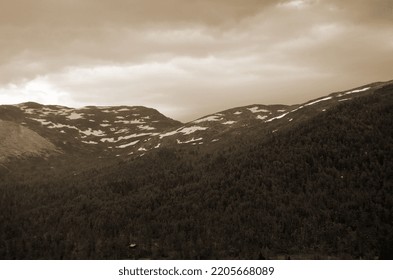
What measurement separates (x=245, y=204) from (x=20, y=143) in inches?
2444

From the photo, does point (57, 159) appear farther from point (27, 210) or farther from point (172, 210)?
point (172, 210)

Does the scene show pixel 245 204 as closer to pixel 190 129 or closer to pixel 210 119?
pixel 190 129

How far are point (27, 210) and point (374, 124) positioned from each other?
39.9 meters

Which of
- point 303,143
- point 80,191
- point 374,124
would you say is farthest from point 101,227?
point 374,124

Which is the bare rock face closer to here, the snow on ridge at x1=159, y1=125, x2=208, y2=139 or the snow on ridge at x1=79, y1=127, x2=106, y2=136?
Result: the snow on ridge at x1=79, y1=127, x2=106, y2=136

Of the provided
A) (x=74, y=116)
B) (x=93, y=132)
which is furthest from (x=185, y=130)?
(x=74, y=116)

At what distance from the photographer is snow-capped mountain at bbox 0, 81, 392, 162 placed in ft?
219

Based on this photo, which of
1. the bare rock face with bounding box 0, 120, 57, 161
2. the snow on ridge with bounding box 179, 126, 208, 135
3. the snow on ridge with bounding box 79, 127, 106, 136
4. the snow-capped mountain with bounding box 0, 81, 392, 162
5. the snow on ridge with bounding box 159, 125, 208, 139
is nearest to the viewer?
the snow-capped mountain with bounding box 0, 81, 392, 162

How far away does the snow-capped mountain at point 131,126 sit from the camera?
66625 mm

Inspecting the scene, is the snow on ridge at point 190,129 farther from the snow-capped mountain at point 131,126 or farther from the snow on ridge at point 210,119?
the snow on ridge at point 210,119

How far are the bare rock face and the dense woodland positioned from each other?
24.5 metres

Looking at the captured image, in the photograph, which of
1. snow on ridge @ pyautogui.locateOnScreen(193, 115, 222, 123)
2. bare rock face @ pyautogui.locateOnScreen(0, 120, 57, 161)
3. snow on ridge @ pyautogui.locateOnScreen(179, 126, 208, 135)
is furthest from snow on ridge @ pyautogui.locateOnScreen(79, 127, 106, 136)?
snow on ridge @ pyautogui.locateOnScreen(179, 126, 208, 135)

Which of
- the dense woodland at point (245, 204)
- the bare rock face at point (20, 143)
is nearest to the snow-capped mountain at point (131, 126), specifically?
the bare rock face at point (20, 143)

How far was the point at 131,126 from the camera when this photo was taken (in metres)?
107
